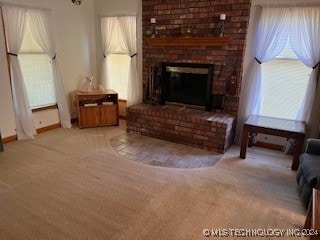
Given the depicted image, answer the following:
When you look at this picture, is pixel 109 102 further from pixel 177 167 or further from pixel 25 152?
pixel 177 167

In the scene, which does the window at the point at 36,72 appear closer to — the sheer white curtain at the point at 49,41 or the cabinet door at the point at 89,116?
the sheer white curtain at the point at 49,41

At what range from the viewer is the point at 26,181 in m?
2.73

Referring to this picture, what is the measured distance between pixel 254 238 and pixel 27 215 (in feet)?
6.77

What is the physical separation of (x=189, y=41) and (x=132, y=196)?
8.74ft

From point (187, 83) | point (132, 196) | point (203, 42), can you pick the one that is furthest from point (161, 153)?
point (203, 42)

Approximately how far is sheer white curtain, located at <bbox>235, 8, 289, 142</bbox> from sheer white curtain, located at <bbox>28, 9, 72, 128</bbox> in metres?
3.31

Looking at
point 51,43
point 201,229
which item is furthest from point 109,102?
point 201,229

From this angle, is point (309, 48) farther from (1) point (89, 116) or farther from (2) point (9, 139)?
(2) point (9, 139)

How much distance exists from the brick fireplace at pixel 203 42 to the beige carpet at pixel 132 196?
876 millimetres

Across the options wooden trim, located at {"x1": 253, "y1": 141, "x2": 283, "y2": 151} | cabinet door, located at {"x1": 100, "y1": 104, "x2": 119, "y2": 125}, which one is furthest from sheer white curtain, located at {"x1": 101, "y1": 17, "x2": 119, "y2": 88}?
wooden trim, located at {"x1": 253, "y1": 141, "x2": 283, "y2": 151}

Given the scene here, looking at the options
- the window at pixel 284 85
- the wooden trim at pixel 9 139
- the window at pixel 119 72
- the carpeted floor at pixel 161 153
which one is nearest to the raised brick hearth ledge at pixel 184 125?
the carpeted floor at pixel 161 153

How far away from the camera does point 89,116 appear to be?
182 inches

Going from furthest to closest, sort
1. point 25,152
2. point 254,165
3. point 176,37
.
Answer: point 176,37, point 25,152, point 254,165

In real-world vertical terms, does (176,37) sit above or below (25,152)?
above
